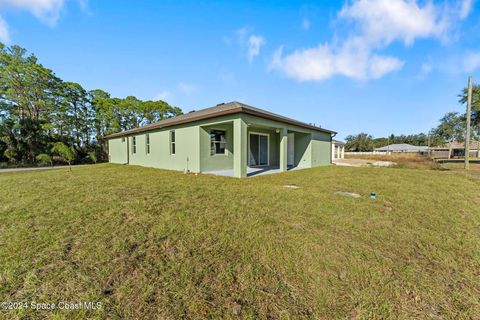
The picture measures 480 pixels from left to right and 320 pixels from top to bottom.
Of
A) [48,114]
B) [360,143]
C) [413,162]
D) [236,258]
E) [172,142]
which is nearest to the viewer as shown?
[236,258]

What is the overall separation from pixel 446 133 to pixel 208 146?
45789mm

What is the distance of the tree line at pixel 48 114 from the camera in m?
17.4

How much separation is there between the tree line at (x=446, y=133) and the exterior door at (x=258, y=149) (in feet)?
66.2

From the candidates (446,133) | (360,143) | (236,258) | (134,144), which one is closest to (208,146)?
(236,258)

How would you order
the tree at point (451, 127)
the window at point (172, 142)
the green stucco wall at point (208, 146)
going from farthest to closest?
the tree at point (451, 127)
the window at point (172, 142)
the green stucco wall at point (208, 146)

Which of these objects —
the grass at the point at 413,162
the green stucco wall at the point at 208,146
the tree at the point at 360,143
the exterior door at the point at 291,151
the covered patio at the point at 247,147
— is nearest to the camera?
the covered patio at the point at 247,147

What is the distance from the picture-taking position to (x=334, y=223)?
3570mm

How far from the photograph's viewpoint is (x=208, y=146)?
9766 mm

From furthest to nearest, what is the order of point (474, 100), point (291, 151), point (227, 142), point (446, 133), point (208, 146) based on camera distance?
point (446, 133)
point (474, 100)
point (291, 151)
point (227, 142)
point (208, 146)

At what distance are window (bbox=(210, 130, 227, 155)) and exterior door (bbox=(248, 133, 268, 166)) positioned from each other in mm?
2395

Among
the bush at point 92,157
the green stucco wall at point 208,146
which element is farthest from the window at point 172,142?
the bush at point 92,157

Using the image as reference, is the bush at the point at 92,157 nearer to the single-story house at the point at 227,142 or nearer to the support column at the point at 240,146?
the single-story house at the point at 227,142

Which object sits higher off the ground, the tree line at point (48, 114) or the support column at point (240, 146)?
the tree line at point (48, 114)

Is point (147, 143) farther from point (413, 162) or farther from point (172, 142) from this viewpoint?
point (413, 162)
